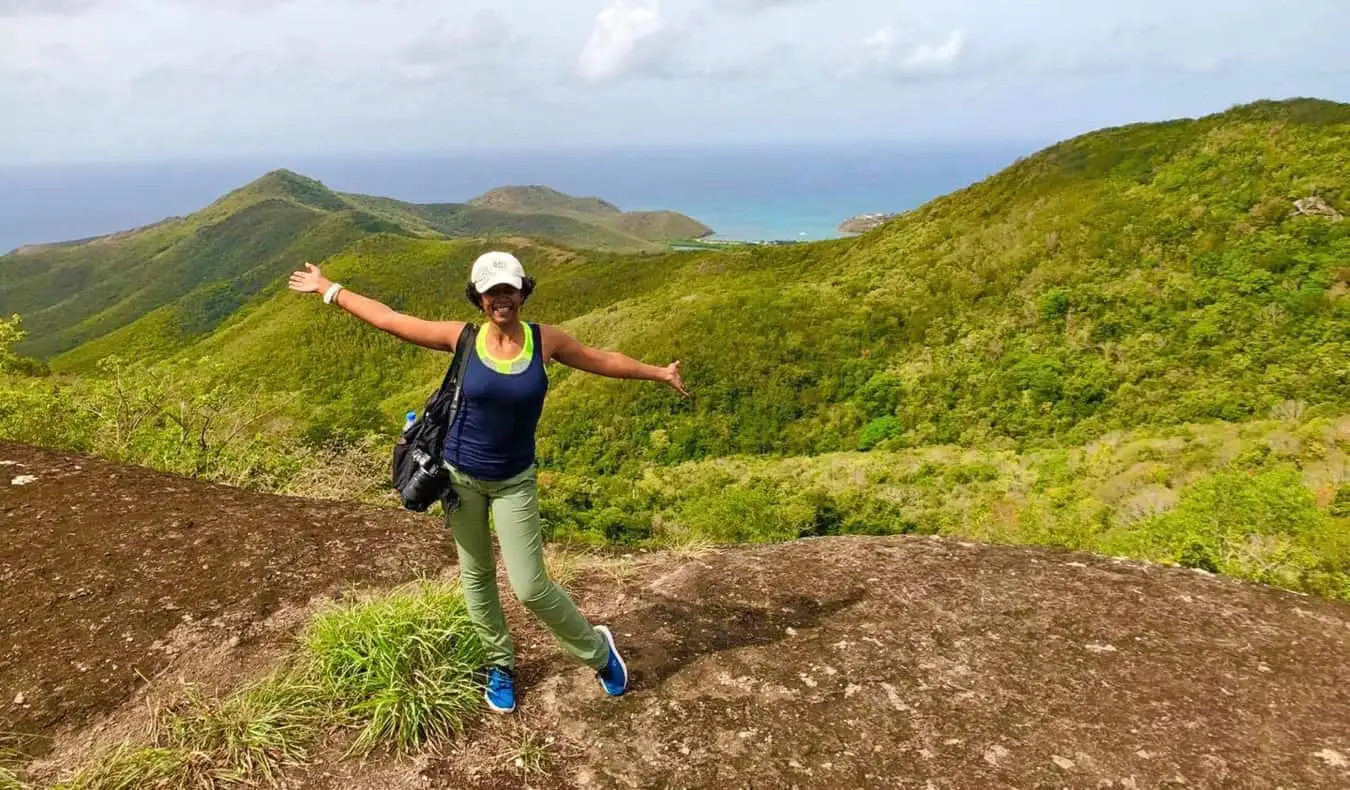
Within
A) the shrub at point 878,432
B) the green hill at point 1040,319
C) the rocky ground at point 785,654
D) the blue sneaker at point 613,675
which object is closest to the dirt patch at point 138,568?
the rocky ground at point 785,654

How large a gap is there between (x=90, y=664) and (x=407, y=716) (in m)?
2.48

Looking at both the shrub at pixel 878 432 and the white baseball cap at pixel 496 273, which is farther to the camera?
the shrub at pixel 878 432

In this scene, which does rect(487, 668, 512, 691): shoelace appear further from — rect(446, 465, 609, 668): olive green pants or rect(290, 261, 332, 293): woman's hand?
rect(290, 261, 332, 293): woman's hand

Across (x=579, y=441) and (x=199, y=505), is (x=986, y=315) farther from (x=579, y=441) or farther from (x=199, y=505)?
(x=199, y=505)

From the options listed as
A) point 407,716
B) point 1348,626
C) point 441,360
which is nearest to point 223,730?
point 407,716

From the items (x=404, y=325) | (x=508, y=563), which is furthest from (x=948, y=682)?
(x=404, y=325)

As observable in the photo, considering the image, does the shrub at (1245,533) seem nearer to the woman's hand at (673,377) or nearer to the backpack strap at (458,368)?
the woman's hand at (673,377)

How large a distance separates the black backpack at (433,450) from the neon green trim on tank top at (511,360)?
0.36ft

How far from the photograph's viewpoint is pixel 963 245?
55719 millimetres

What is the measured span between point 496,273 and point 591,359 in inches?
32.6

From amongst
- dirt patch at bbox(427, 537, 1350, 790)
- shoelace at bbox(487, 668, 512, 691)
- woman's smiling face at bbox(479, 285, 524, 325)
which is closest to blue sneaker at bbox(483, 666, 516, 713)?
shoelace at bbox(487, 668, 512, 691)

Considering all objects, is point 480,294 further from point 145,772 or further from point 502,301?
point 145,772

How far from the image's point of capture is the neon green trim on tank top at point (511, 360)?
154 inches

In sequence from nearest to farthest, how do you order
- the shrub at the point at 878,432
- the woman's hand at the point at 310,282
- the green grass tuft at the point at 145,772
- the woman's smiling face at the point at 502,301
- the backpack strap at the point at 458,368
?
the green grass tuft at the point at 145,772 < the woman's smiling face at the point at 502,301 < the backpack strap at the point at 458,368 < the woman's hand at the point at 310,282 < the shrub at the point at 878,432
